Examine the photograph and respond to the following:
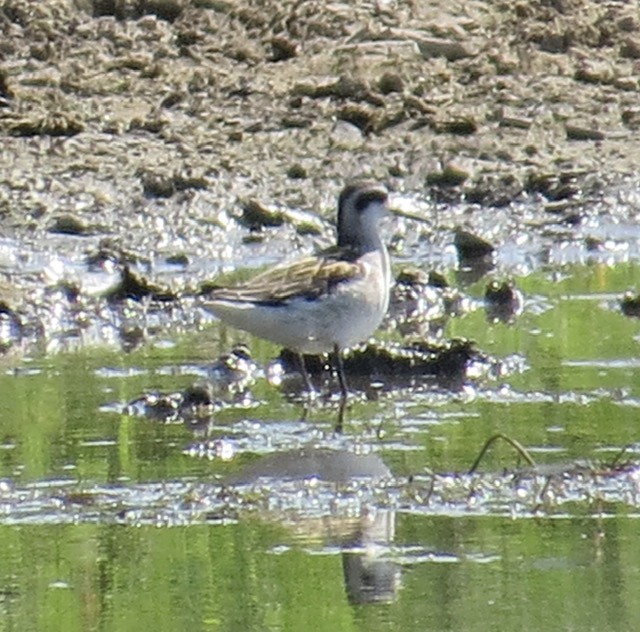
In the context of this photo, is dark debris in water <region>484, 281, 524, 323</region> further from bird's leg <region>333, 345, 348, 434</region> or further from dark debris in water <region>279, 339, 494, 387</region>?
bird's leg <region>333, 345, 348, 434</region>

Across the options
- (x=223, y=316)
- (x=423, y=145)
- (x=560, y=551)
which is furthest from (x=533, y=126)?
(x=560, y=551)

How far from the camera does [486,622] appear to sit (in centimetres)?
651

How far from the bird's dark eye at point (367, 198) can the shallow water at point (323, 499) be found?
0.66 m

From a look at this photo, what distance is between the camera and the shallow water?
22.1 feet

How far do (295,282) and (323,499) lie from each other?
210cm

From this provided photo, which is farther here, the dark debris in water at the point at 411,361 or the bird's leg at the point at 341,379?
the dark debris in water at the point at 411,361

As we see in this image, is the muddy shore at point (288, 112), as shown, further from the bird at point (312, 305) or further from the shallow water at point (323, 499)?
the bird at point (312, 305)

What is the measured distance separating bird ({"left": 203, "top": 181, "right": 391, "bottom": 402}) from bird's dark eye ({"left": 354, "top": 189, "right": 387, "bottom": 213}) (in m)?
0.45

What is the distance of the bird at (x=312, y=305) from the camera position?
31.5 ft

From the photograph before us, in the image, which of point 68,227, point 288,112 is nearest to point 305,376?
point 68,227

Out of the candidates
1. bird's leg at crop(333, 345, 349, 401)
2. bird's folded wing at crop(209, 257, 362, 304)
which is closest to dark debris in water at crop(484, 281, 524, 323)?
bird's folded wing at crop(209, 257, 362, 304)

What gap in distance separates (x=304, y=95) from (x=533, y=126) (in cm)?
127

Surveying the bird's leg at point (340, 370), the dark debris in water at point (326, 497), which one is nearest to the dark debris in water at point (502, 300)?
the bird's leg at point (340, 370)

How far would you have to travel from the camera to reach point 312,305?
9.67 m
